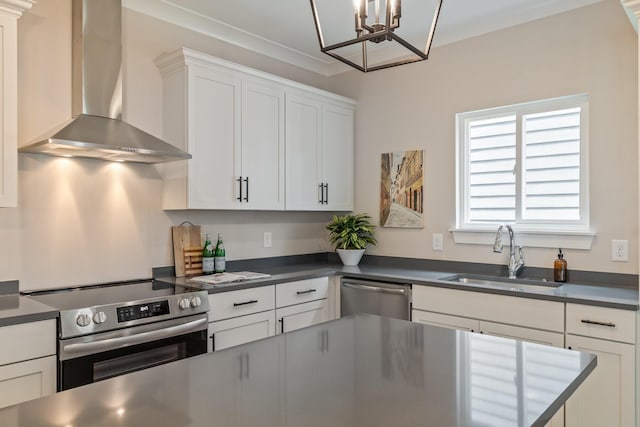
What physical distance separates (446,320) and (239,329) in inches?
49.3

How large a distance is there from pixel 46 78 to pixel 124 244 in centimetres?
102

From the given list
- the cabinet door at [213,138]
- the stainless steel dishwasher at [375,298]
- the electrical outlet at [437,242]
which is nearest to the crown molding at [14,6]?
the cabinet door at [213,138]

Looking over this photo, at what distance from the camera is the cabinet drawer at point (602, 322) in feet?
7.34

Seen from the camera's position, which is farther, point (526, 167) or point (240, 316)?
point (526, 167)

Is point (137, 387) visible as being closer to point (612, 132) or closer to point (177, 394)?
point (177, 394)

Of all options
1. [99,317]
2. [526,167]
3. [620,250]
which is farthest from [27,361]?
[620,250]

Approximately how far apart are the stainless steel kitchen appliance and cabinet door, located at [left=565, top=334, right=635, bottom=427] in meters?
1.95

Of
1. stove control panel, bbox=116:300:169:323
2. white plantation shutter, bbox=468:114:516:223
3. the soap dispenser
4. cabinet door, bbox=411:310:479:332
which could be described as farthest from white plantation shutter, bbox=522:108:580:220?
stove control panel, bbox=116:300:169:323

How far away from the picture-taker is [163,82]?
10.1 feet

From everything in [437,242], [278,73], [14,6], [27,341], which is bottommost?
[27,341]

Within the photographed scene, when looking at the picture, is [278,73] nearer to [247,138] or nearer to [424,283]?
[247,138]

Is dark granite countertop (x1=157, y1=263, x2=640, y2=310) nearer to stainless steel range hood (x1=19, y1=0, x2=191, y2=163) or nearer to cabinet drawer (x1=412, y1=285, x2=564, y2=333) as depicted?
cabinet drawer (x1=412, y1=285, x2=564, y2=333)

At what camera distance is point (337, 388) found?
1143 mm

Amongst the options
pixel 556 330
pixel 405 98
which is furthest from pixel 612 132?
pixel 405 98
